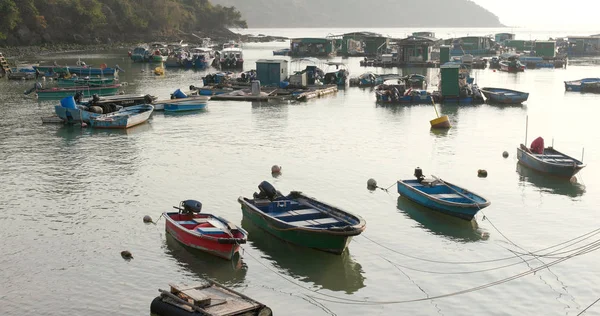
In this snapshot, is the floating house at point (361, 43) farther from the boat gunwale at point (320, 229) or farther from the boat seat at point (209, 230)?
the boat seat at point (209, 230)

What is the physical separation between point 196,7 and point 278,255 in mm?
172825

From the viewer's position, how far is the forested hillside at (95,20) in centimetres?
12038

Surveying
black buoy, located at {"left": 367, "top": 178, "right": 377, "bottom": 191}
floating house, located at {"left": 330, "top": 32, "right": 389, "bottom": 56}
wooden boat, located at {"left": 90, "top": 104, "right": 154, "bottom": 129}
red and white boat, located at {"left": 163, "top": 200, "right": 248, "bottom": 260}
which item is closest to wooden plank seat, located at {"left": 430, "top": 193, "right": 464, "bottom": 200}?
black buoy, located at {"left": 367, "top": 178, "right": 377, "bottom": 191}

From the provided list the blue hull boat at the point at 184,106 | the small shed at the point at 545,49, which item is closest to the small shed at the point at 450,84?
the blue hull boat at the point at 184,106

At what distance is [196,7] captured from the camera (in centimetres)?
18850

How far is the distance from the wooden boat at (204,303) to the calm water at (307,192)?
123cm

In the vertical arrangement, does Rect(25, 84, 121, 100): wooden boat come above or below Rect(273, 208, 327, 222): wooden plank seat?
above

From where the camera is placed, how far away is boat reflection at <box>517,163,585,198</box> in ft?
102

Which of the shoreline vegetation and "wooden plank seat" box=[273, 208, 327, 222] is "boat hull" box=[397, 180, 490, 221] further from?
the shoreline vegetation

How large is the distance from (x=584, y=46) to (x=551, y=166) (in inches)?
3868

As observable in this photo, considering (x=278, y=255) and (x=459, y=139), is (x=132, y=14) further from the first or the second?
(x=278, y=255)

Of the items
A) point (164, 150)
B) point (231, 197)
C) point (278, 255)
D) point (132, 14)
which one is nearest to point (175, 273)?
point (278, 255)

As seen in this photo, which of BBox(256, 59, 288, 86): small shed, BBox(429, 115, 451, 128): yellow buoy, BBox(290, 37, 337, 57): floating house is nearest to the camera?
BBox(429, 115, 451, 128): yellow buoy

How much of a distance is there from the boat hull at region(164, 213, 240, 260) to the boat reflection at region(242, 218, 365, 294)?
1469 mm
